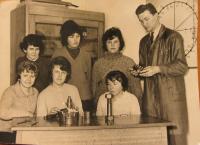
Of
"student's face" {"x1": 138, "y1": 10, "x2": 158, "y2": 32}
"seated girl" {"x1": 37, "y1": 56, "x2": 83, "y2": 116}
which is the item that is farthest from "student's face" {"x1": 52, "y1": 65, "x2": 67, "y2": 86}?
"student's face" {"x1": 138, "y1": 10, "x2": 158, "y2": 32}

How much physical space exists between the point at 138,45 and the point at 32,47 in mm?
464

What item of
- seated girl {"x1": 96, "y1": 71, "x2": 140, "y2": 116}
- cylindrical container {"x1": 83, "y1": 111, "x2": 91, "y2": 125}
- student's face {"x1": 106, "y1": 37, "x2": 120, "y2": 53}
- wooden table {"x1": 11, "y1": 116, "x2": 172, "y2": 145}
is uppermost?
student's face {"x1": 106, "y1": 37, "x2": 120, "y2": 53}

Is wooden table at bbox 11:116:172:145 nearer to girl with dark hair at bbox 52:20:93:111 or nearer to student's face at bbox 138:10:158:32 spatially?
girl with dark hair at bbox 52:20:93:111

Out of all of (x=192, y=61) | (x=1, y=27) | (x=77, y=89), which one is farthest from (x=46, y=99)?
(x=192, y=61)

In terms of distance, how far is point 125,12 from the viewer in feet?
5.37

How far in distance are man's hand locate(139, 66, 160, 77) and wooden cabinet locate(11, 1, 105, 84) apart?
206 mm

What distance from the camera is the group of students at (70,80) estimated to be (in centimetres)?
158

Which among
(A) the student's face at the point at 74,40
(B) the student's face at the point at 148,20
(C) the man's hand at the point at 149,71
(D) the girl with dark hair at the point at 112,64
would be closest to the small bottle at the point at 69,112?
(D) the girl with dark hair at the point at 112,64

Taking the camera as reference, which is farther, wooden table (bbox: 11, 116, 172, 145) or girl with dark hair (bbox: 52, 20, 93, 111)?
girl with dark hair (bbox: 52, 20, 93, 111)

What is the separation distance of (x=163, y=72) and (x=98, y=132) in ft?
1.25

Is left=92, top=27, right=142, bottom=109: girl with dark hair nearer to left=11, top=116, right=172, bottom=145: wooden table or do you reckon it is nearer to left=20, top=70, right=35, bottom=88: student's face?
left=11, top=116, right=172, bottom=145: wooden table

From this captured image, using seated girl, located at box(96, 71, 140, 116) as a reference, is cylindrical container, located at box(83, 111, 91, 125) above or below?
below

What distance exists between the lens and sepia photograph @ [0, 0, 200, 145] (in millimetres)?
1551

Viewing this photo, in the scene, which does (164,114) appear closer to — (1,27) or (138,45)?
(138,45)
